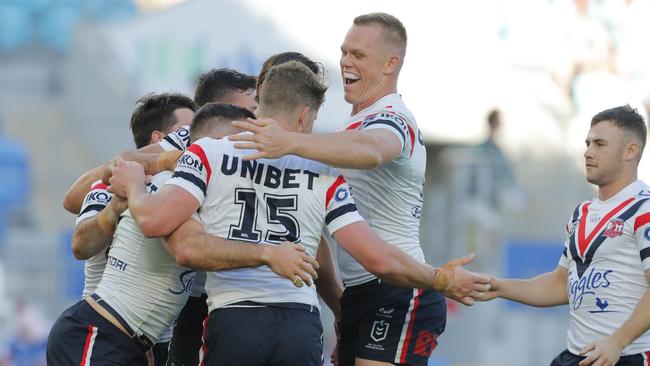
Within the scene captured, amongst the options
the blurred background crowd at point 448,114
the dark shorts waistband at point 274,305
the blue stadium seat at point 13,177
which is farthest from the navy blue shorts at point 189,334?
the blue stadium seat at point 13,177

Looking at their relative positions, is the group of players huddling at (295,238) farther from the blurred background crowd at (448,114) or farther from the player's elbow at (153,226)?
the blurred background crowd at (448,114)

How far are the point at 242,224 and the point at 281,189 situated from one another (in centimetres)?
24

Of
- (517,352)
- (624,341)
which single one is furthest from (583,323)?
(517,352)

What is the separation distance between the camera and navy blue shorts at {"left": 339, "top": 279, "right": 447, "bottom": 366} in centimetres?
643

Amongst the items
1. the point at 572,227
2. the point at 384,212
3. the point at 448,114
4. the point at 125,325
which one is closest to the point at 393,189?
the point at 384,212

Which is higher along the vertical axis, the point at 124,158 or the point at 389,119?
the point at 389,119

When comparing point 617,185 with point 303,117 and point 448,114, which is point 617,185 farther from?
point 448,114

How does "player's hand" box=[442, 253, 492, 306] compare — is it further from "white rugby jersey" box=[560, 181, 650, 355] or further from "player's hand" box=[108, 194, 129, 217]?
"player's hand" box=[108, 194, 129, 217]

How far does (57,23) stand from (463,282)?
2570cm

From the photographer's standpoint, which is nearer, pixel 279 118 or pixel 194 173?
pixel 194 173

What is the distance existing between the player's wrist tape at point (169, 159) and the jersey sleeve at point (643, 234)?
2.45 m

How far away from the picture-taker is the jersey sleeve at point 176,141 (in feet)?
21.1

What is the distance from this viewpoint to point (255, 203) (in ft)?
18.2

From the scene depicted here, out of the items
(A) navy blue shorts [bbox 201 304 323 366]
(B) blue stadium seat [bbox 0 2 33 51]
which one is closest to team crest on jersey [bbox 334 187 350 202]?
(A) navy blue shorts [bbox 201 304 323 366]
